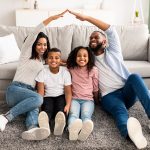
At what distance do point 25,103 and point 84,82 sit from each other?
516mm

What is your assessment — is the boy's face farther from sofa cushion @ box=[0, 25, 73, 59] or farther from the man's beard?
sofa cushion @ box=[0, 25, 73, 59]

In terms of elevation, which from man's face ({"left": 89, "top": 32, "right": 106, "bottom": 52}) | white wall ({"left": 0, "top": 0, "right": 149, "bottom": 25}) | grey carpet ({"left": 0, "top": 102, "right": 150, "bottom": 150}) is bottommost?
grey carpet ({"left": 0, "top": 102, "right": 150, "bottom": 150})

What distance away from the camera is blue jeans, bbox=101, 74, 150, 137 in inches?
73.9

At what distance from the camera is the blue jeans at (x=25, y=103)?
2018 millimetres

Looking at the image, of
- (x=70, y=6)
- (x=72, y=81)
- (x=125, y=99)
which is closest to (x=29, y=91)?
(x=72, y=81)

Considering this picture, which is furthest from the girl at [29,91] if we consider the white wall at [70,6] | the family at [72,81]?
the white wall at [70,6]

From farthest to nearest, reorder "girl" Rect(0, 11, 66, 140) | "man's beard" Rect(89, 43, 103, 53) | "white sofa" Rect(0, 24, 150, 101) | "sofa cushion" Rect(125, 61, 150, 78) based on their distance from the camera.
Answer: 1. "white sofa" Rect(0, 24, 150, 101)
2. "sofa cushion" Rect(125, 61, 150, 78)
3. "man's beard" Rect(89, 43, 103, 53)
4. "girl" Rect(0, 11, 66, 140)

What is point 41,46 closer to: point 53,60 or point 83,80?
point 53,60

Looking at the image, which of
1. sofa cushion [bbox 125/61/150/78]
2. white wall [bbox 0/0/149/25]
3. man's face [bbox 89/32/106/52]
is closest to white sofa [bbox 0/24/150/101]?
sofa cushion [bbox 125/61/150/78]

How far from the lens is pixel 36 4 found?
502 centimetres

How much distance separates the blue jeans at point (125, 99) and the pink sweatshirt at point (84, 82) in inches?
5.2

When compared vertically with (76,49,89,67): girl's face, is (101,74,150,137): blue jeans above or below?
below

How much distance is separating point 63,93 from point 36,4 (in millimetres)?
3156

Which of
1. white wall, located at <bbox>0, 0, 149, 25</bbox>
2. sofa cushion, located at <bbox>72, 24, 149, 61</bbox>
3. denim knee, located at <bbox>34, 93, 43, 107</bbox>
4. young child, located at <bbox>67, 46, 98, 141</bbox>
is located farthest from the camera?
white wall, located at <bbox>0, 0, 149, 25</bbox>
